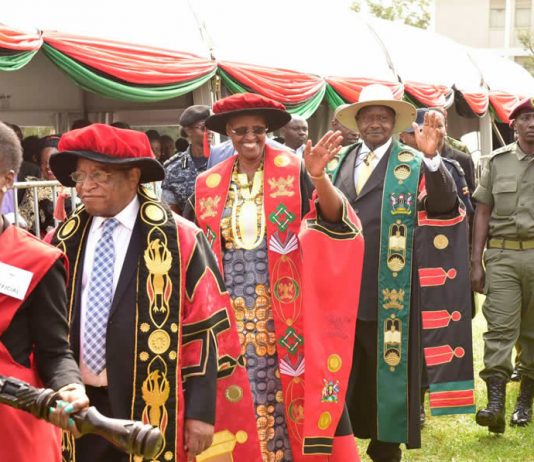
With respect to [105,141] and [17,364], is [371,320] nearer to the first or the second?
[105,141]

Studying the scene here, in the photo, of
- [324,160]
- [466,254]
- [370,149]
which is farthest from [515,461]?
[324,160]

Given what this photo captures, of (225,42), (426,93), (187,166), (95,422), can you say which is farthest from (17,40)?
(426,93)

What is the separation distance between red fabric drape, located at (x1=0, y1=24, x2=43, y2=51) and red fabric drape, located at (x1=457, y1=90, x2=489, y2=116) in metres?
12.9

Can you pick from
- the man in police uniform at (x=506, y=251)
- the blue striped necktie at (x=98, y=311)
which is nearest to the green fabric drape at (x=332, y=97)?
the man in police uniform at (x=506, y=251)

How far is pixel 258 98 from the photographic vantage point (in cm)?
527

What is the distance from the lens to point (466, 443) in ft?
22.1

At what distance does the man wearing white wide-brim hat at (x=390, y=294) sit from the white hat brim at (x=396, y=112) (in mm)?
61

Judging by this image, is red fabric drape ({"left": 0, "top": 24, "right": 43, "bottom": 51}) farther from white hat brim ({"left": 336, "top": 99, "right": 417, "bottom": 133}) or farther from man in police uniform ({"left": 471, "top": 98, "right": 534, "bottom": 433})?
man in police uniform ({"left": 471, "top": 98, "right": 534, "bottom": 433})

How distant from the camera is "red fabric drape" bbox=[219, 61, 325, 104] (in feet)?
46.3

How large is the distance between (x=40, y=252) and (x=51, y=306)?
0.16 metres

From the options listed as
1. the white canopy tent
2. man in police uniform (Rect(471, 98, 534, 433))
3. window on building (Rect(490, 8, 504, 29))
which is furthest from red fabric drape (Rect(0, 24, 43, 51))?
window on building (Rect(490, 8, 504, 29))

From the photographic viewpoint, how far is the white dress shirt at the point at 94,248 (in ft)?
12.1

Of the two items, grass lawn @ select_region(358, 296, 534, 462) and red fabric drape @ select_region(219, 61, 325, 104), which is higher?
red fabric drape @ select_region(219, 61, 325, 104)

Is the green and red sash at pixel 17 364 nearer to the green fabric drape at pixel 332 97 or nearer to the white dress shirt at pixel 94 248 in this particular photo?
the white dress shirt at pixel 94 248
